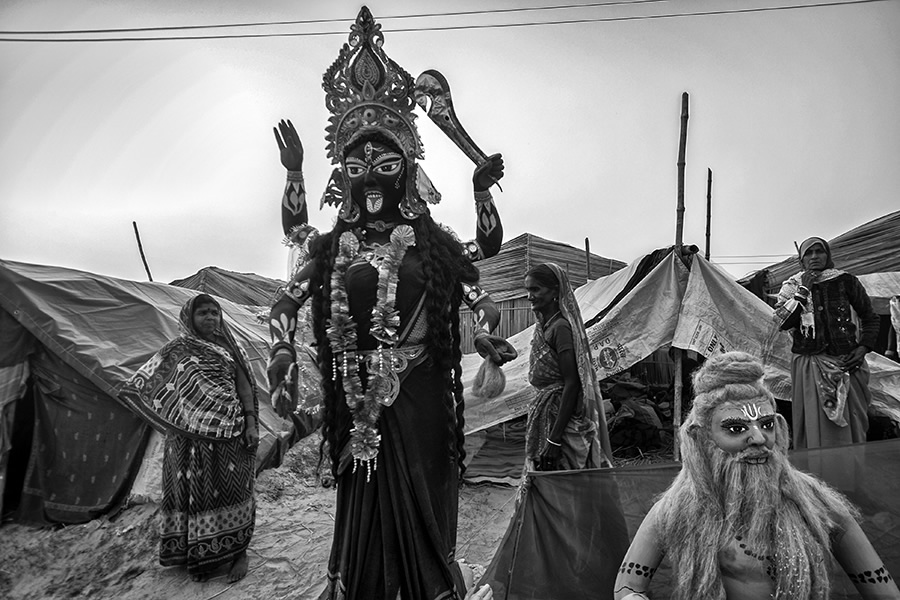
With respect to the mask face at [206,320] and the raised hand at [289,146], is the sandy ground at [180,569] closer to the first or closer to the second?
the mask face at [206,320]

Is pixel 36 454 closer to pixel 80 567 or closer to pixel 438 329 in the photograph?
pixel 80 567

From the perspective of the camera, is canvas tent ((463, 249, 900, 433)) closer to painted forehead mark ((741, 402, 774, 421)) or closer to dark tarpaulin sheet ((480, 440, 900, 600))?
dark tarpaulin sheet ((480, 440, 900, 600))

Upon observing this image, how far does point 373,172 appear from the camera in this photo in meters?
2.42

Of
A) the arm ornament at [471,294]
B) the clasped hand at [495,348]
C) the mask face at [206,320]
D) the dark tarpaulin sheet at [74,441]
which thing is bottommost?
the dark tarpaulin sheet at [74,441]

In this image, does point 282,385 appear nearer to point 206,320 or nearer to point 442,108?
point 442,108

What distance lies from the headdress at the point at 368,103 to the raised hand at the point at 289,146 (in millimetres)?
199

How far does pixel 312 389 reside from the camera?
2.64 meters

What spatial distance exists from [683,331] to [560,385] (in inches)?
122

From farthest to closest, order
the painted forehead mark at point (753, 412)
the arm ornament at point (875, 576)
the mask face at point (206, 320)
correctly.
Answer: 1. the mask face at point (206, 320)
2. the painted forehead mark at point (753, 412)
3. the arm ornament at point (875, 576)

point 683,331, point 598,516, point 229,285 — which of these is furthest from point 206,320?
point 229,285

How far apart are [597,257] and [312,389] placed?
10.9 meters

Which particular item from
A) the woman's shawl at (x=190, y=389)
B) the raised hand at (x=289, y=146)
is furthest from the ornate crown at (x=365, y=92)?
the woman's shawl at (x=190, y=389)

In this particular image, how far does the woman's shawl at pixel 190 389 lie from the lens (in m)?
4.32

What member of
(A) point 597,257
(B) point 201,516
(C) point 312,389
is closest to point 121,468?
(B) point 201,516
